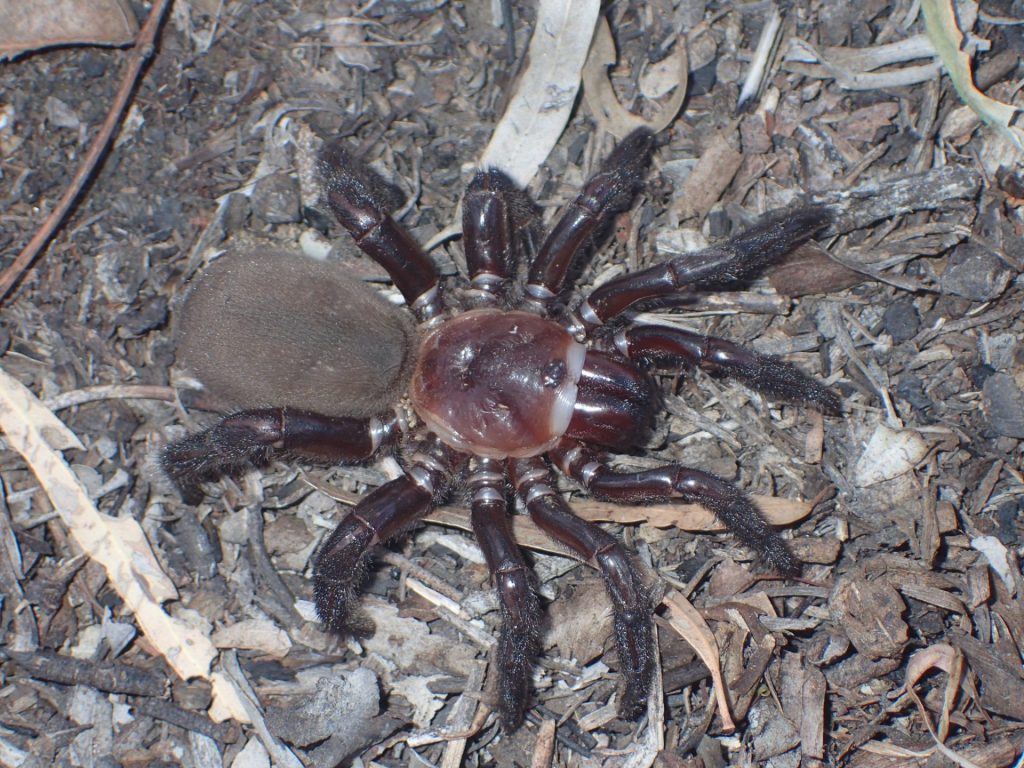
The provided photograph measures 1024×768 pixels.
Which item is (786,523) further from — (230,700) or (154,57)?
(154,57)

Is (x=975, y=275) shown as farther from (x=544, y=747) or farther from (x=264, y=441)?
(x=264, y=441)

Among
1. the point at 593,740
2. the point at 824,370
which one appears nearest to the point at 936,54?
the point at 824,370

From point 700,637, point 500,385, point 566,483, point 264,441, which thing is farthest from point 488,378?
point 700,637

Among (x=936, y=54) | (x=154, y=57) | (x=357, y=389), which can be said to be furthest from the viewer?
(x=154, y=57)

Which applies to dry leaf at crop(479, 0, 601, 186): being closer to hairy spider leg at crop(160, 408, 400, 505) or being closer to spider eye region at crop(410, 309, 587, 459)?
spider eye region at crop(410, 309, 587, 459)

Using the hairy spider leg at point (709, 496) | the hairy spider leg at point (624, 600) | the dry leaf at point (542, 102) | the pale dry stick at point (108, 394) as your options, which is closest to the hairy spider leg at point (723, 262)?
the hairy spider leg at point (709, 496)

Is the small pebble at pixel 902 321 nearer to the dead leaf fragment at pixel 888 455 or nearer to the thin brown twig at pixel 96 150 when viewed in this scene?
the dead leaf fragment at pixel 888 455
